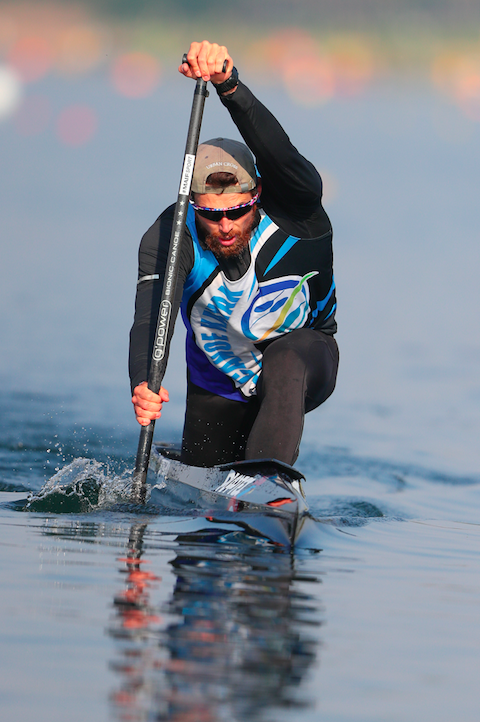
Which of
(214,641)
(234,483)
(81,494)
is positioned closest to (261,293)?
(234,483)

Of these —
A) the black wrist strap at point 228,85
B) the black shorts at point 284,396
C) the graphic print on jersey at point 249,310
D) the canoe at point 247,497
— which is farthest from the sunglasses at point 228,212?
the canoe at point 247,497

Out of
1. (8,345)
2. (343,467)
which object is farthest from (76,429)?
(8,345)

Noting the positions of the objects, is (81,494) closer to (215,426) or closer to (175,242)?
(215,426)

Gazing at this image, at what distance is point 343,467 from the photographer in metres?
9.88

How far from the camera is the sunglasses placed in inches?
186

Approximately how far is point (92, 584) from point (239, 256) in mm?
2313

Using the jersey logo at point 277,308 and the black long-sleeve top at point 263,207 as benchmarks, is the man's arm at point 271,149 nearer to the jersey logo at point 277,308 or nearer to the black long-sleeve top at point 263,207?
the black long-sleeve top at point 263,207

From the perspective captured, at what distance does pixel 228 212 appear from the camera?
4.74 m

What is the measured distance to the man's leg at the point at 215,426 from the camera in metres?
5.81

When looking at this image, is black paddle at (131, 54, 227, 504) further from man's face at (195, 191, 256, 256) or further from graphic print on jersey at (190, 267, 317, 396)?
graphic print on jersey at (190, 267, 317, 396)

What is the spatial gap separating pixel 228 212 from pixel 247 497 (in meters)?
1.47

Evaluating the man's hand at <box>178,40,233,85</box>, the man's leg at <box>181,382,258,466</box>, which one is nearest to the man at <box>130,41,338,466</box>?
the man's hand at <box>178,40,233,85</box>

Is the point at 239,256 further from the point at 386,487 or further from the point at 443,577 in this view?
the point at 386,487

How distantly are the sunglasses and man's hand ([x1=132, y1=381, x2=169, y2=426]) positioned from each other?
933 mm
